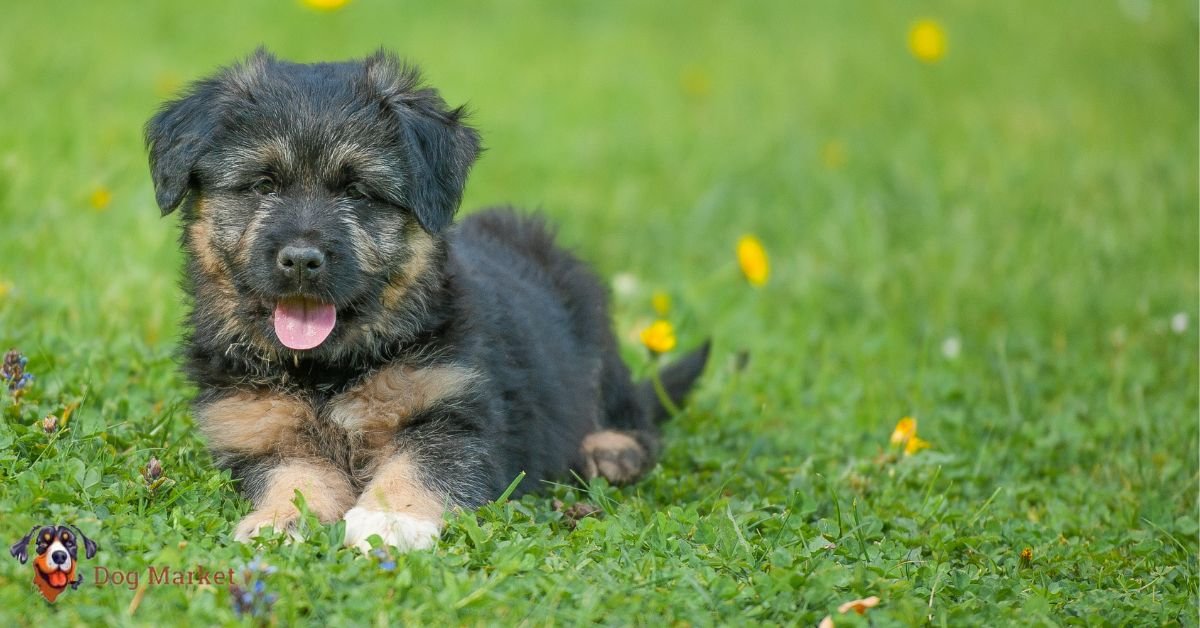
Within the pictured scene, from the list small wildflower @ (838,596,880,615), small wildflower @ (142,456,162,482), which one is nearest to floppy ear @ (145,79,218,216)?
small wildflower @ (142,456,162,482)

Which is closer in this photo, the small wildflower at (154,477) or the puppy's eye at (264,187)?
the small wildflower at (154,477)

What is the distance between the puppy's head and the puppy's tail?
1.78 meters

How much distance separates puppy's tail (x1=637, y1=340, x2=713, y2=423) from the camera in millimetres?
5898

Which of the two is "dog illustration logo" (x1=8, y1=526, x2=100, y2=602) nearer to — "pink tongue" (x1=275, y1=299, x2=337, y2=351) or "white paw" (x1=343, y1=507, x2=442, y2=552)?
"white paw" (x1=343, y1=507, x2=442, y2=552)

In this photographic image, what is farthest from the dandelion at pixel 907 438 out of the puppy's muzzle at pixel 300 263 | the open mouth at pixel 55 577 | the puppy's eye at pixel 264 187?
the open mouth at pixel 55 577

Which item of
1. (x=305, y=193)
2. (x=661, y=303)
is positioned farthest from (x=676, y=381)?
(x=305, y=193)

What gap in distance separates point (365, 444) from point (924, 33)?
630 centimetres

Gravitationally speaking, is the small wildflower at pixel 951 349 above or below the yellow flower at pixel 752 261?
below

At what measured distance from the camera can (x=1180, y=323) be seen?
6.88 m

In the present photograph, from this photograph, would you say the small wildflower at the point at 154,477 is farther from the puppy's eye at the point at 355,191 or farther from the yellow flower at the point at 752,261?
the yellow flower at the point at 752,261

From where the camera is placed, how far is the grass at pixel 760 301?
12.2 feet

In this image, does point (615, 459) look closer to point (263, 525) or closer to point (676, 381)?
point (676, 381)

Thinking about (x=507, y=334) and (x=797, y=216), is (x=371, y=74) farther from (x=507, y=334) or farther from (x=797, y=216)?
(x=797, y=216)

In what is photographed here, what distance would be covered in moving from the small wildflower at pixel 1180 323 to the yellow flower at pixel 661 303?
266 cm
